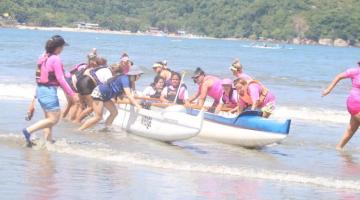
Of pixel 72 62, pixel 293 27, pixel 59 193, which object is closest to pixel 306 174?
pixel 59 193

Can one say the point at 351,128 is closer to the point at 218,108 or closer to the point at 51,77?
the point at 218,108

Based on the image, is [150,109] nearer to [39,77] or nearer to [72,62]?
[39,77]

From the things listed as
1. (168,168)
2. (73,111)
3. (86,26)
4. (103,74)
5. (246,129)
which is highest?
(103,74)

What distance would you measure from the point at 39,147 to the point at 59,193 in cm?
287

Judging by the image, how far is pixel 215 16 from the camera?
179 metres

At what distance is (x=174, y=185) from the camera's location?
9.34 meters

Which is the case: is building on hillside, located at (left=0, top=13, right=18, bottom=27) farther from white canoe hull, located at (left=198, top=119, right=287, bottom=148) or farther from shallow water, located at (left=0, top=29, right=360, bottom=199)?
white canoe hull, located at (left=198, top=119, right=287, bottom=148)

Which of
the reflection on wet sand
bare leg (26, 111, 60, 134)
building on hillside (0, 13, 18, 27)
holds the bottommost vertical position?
building on hillside (0, 13, 18, 27)

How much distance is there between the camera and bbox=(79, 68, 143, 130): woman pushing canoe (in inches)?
499

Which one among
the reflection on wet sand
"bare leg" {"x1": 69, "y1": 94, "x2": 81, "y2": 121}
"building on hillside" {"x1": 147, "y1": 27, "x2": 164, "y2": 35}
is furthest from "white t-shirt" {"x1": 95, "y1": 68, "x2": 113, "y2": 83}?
"building on hillside" {"x1": 147, "y1": 27, "x2": 164, "y2": 35}

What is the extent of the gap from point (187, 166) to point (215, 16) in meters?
170

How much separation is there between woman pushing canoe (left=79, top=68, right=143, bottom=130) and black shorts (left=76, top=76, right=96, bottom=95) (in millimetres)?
521

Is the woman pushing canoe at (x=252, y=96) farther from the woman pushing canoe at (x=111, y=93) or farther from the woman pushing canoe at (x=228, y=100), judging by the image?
the woman pushing canoe at (x=111, y=93)

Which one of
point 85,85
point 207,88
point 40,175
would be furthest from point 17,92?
point 40,175
